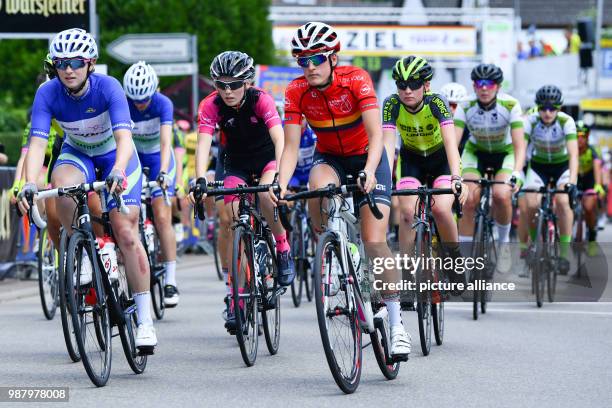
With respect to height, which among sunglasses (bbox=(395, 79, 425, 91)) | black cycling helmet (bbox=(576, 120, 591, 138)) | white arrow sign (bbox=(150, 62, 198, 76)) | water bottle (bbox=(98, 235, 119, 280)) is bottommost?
water bottle (bbox=(98, 235, 119, 280))

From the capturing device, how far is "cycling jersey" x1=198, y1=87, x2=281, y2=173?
9789mm

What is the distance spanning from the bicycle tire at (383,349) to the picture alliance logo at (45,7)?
33.5ft

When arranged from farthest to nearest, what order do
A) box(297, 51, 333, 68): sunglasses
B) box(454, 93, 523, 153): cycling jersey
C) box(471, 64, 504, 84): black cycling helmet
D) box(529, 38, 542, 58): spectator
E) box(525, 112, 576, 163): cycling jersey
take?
box(529, 38, 542, 58): spectator < box(525, 112, 576, 163): cycling jersey < box(454, 93, 523, 153): cycling jersey < box(471, 64, 504, 84): black cycling helmet < box(297, 51, 333, 68): sunglasses

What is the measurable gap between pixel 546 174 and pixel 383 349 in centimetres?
703

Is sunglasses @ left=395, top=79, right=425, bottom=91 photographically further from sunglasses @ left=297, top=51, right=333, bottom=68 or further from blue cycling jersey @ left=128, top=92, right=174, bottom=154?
blue cycling jersey @ left=128, top=92, right=174, bottom=154

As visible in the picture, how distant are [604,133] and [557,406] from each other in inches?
1300

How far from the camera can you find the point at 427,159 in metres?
10.5

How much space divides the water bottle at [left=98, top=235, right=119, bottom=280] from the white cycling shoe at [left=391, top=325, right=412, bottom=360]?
5.57ft

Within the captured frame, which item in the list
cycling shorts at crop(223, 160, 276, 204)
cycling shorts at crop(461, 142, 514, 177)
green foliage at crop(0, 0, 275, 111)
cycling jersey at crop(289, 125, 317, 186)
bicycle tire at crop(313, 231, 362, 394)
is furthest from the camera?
green foliage at crop(0, 0, 275, 111)

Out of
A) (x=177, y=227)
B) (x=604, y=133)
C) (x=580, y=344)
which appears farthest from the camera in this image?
(x=604, y=133)

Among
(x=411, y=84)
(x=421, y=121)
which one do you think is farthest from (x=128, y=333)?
(x=421, y=121)

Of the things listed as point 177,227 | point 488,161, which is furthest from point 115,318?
point 177,227

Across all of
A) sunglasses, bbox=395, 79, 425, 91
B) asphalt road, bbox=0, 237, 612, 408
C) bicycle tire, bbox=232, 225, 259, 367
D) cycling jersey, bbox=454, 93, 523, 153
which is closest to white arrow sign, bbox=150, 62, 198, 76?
cycling jersey, bbox=454, 93, 523, 153

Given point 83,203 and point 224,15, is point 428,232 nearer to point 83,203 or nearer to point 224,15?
point 83,203
